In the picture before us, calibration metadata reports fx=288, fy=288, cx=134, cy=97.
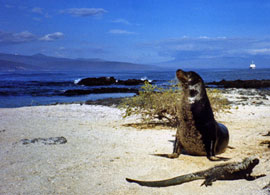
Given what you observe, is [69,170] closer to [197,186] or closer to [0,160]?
[0,160]

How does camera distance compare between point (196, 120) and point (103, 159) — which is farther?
point (103, 159)

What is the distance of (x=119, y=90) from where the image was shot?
28578mm

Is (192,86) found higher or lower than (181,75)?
lower

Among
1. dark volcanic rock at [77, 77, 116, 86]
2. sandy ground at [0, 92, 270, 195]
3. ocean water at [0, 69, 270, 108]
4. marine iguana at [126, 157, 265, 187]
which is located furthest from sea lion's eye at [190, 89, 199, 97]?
dark volcanic rock at [77, 77, 116, 86]

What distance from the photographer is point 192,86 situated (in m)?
5.98

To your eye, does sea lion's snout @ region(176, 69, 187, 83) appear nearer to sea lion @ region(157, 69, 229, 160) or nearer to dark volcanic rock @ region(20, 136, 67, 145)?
sea lion @ region(157, 69, 229, 160)

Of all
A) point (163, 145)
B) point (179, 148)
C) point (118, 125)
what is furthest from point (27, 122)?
point (179, 148)

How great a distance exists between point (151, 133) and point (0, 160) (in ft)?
14.7

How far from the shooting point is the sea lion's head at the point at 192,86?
5938 millimetres

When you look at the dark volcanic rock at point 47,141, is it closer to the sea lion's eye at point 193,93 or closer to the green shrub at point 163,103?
the green shrub at point 163,103

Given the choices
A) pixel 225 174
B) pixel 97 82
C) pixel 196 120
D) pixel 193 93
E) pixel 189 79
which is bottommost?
pixel 225 174

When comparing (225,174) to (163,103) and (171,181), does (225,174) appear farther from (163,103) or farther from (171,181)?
(163,103)

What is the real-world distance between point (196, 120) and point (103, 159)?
2126 mm

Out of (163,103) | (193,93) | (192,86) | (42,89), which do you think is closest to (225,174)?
(193,93)
